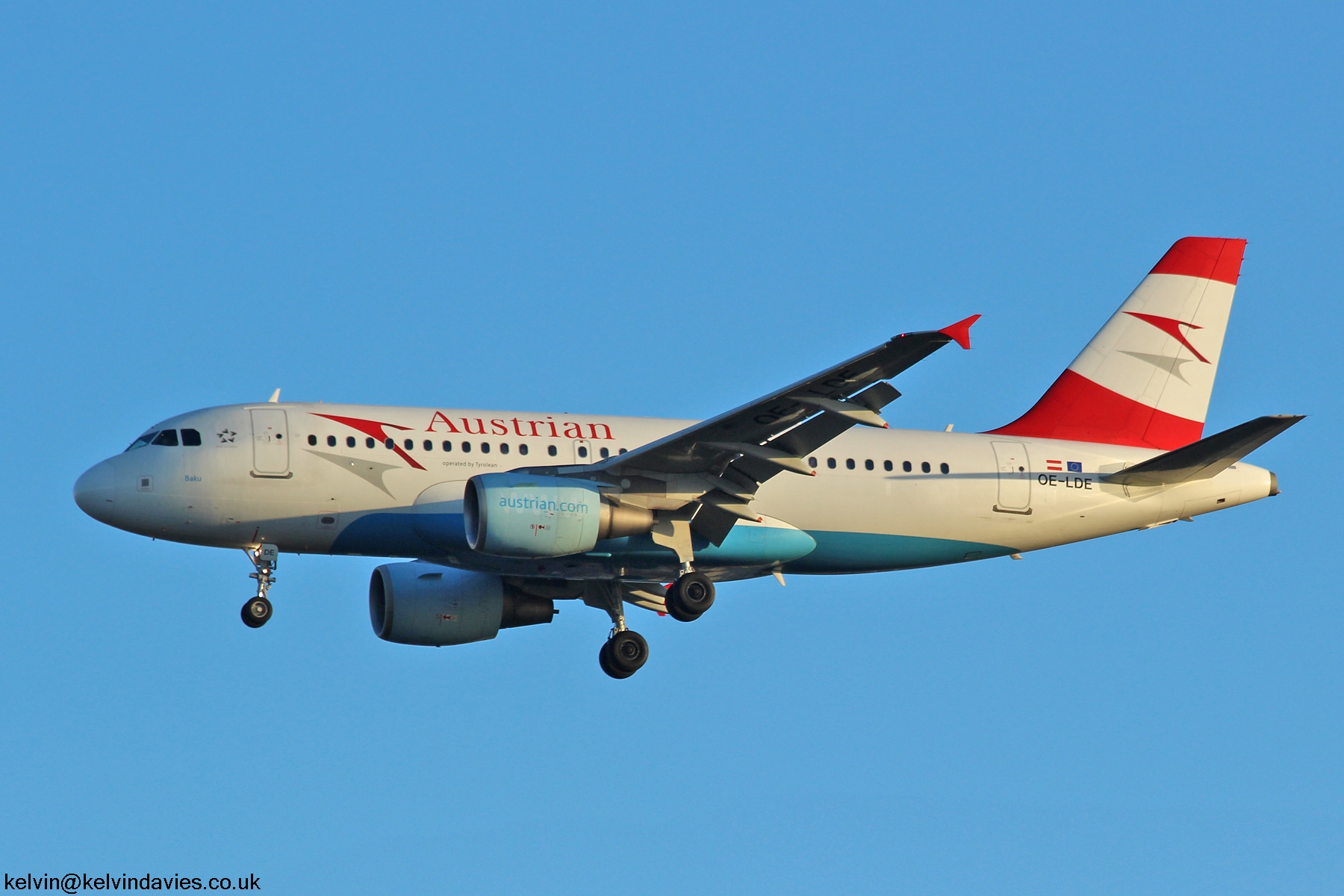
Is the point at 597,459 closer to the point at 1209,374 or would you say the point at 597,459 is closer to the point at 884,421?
the point at 884,421

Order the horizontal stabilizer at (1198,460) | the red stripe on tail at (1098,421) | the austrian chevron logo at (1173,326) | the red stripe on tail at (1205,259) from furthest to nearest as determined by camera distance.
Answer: the red stripe on tail at (1205,259)
the austrian chevron logo at (1173,326)
the red stripe on tail at (1098,421)
the horizontal stabilizer at (1198,460)

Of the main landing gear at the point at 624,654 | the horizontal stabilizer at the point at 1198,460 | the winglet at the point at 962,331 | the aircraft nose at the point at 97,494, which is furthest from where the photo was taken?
the main landing gear at the point at 624,654

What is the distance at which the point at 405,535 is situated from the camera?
32438 mm

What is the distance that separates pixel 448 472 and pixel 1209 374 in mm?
17731

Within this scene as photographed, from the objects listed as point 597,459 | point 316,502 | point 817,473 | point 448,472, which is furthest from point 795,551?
point 316,502

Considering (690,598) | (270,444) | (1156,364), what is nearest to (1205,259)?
(1156,364)

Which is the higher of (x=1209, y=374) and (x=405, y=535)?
(x=1209, y=374)

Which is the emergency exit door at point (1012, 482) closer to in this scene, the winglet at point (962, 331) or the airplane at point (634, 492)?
the airplane at point (634, 492)

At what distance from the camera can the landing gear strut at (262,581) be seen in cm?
3238

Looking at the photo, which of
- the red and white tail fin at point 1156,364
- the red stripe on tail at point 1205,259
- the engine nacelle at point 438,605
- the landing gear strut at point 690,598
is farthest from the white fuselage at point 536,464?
the red stripe on tail at point 1205,259

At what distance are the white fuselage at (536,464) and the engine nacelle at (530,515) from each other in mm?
1766

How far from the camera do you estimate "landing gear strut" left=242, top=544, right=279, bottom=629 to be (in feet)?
106

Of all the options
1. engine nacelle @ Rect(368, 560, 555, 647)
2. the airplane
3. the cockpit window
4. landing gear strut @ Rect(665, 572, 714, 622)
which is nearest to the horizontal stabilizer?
the airplane

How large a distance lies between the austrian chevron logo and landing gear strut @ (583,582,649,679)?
45.3ft
